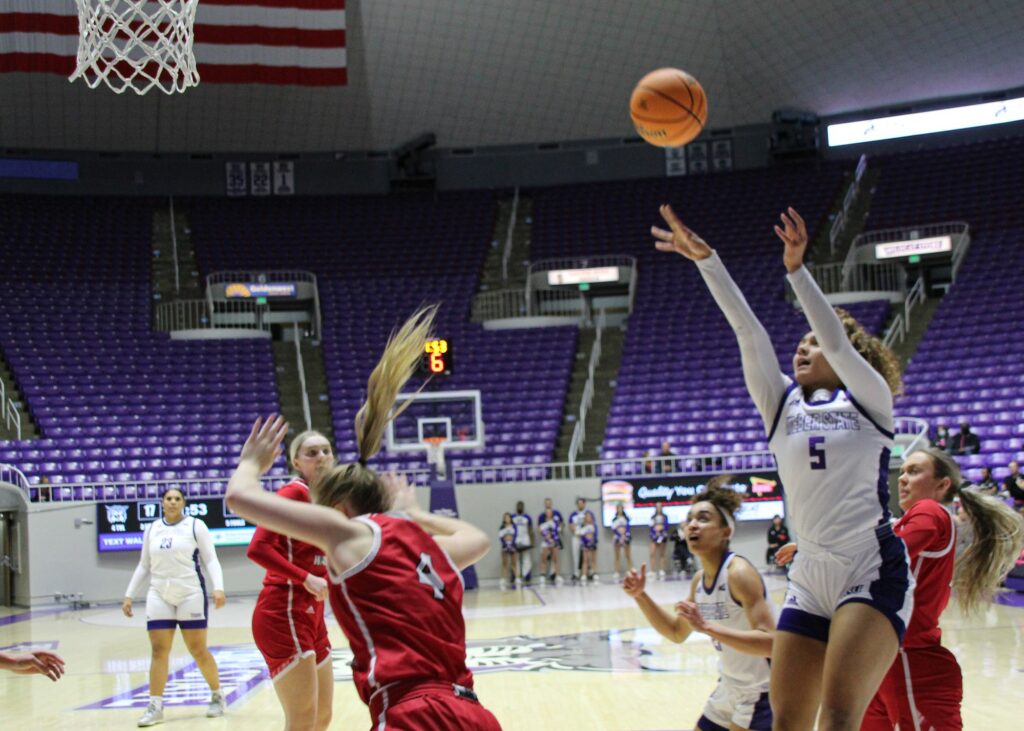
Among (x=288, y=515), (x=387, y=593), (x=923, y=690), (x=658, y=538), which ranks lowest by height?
(x=658, y=538)

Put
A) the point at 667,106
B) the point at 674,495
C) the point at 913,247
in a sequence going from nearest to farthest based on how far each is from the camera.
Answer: the point at 667,106
the point at 674,495
the point at 913,247

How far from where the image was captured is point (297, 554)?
5.71m

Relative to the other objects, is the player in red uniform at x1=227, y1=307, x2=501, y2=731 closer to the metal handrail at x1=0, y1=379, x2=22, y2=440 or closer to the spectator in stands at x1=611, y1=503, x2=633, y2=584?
the spectator in stands at x1=611, y1=503, x2=633, y2=584

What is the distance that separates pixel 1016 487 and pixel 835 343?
12.6m

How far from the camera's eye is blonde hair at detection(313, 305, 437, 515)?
3.21 meters

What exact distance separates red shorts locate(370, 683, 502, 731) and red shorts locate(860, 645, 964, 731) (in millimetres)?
1934

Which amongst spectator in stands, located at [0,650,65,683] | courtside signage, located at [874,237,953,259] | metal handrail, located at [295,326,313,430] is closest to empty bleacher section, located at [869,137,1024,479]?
courtside signage, located at [874,237,953,259]

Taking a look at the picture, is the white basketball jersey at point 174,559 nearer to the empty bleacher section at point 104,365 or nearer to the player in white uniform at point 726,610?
the player in white uniform at point 726,610

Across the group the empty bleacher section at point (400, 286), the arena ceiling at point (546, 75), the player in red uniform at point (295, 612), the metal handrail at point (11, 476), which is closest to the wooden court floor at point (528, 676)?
the player in red uniform at point (295, 612)

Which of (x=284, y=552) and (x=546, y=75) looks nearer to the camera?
(x=284, y=552)

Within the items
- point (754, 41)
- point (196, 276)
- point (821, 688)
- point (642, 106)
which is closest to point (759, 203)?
point (754, 41)

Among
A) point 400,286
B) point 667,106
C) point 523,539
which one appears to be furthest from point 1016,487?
point 400,286

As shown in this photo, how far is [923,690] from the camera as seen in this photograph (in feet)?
14.0

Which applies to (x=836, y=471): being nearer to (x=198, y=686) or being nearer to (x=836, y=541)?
(x=836, y=541)
